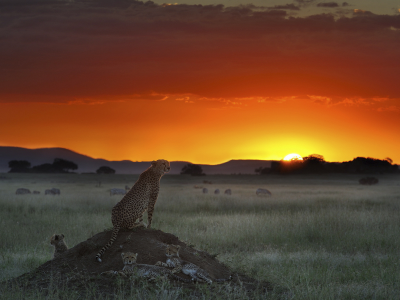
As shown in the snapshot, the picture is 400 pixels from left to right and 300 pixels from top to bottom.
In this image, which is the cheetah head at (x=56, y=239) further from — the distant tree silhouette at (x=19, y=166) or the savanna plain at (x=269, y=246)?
the distant tree silhouette at (x=19, y=166)

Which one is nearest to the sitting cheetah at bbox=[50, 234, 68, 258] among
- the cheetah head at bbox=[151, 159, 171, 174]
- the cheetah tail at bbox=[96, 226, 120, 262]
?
the cheetah tail at bbox=[96, 226, 120, 262]

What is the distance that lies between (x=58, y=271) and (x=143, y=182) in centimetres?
233

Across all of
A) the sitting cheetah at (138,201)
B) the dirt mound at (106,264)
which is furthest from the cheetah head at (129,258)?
the sitting cheetah at (138,201)

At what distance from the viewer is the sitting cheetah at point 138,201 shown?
852 cm


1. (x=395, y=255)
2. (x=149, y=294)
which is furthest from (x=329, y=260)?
(x=149, y=294)

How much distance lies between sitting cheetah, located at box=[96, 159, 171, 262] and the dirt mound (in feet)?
0.67

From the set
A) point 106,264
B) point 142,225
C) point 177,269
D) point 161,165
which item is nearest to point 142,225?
point 142,225

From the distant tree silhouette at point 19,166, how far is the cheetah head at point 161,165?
106 m

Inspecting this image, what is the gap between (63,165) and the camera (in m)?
110

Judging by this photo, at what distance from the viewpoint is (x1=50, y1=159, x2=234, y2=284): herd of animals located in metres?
7.25

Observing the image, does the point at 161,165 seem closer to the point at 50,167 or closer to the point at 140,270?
the point at 140,270

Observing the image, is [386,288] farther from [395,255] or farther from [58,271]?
[58,271]

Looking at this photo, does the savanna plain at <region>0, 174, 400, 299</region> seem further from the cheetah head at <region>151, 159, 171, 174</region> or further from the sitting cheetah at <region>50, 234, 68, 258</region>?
the cheetah head at <region>151, 159, 171, 174</region>

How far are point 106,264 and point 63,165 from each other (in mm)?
107492
